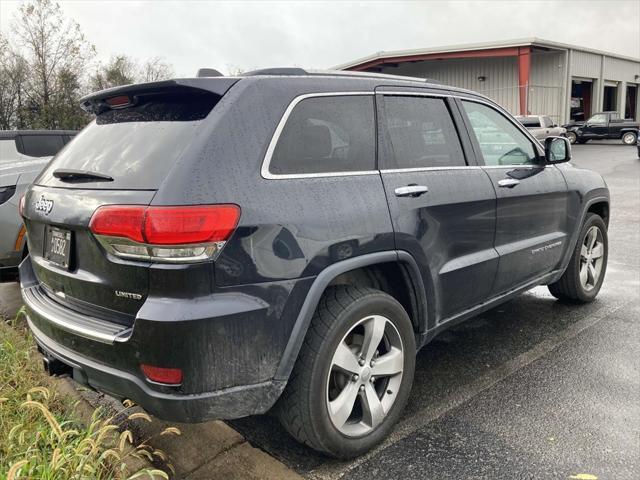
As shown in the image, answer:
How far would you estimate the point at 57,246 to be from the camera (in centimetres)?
262

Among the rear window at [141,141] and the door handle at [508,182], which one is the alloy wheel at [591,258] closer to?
the door handle at [508,182]

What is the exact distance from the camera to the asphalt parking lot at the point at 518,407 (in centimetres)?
269

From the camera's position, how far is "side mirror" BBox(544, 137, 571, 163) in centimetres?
423

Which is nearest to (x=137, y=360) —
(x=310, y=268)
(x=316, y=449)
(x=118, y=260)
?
(x=118, y=260)

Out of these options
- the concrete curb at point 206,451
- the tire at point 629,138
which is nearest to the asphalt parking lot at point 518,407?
the concrete curb at point 206,451

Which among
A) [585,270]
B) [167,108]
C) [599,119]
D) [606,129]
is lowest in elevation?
[585,270]

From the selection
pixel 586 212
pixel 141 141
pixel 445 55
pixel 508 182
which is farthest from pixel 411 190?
pixel 445 55

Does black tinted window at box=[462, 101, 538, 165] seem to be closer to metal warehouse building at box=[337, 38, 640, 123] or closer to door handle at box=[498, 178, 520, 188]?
door handle at box=[498, 178, 520, 188]

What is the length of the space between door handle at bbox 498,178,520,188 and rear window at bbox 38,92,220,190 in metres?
2.04

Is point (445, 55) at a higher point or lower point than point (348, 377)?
higher

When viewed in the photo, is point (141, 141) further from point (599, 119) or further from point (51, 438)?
point (599, 119)

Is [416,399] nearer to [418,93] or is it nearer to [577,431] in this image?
[577,431]

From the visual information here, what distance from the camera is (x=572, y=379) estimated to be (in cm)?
354

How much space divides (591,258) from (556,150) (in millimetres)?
1237
